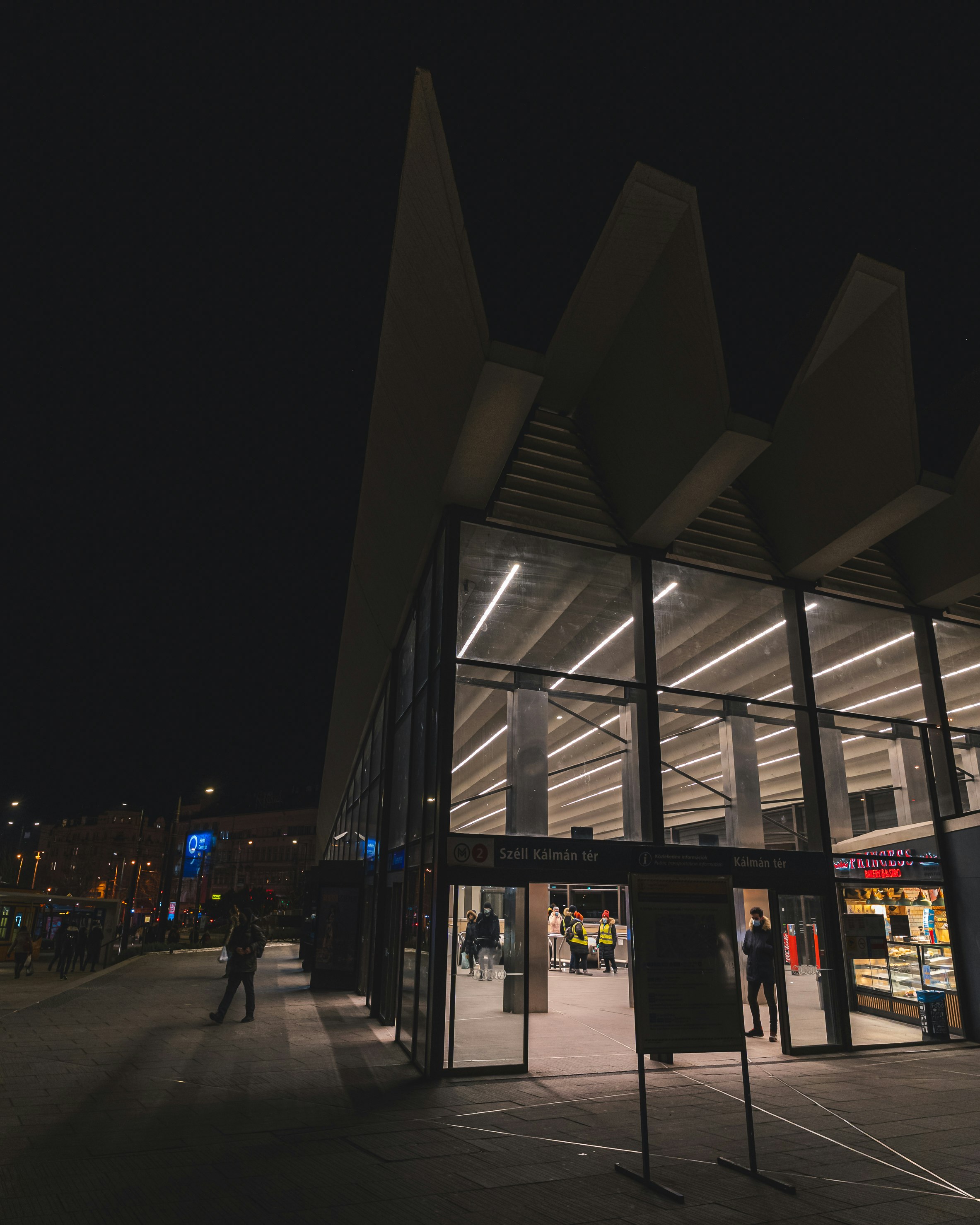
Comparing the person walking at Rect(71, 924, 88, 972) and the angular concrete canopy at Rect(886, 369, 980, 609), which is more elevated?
the angular concrete canopy at Rect(886, 369, 980, 609)

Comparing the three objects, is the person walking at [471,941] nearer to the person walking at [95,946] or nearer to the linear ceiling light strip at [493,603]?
the linear ceiling light strip at [493,603]

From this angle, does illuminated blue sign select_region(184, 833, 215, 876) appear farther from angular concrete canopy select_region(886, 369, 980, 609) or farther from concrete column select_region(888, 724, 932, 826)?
→ angular concrete canopy select_region(886, 369, 980, 609)

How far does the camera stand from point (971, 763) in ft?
44.9

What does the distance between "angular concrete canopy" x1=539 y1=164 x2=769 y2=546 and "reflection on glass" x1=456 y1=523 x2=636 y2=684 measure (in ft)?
3.14

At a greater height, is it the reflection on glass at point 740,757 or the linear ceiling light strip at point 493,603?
the linear ceiling light strip at point 493,603

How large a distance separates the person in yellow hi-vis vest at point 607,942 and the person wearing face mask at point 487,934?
12412 mm

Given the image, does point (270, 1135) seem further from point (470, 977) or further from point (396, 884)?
point (396, 884)

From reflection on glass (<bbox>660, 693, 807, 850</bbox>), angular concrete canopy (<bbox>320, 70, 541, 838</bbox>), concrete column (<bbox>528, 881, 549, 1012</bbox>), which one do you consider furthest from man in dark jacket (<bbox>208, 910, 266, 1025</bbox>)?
reflection on glass (<bbox>660, 693, 807, 850</bbox>)

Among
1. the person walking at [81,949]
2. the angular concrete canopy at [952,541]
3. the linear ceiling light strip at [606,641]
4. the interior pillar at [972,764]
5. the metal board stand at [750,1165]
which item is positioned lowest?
the person walking at [81,949]

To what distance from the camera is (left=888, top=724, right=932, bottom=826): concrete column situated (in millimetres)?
12781

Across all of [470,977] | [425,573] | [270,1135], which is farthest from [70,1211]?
[425,573]

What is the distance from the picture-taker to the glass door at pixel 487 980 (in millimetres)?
8836

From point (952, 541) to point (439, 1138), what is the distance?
40.1ft

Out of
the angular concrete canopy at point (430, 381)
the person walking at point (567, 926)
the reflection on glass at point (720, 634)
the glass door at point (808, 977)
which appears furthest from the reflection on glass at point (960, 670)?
the person walking at point (567, 926)
